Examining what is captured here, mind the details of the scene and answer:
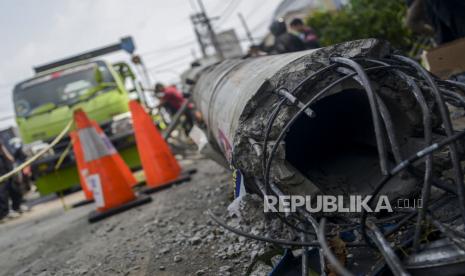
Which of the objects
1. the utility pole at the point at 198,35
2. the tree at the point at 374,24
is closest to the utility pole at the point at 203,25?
the utility pole at the point at 198,35

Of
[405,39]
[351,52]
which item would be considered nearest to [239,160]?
[351,52]

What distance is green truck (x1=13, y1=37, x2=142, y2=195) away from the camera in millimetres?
7664

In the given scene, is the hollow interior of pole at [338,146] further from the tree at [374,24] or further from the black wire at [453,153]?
the tree at [374,24]

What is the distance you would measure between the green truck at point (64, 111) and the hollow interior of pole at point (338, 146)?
16.3 feet

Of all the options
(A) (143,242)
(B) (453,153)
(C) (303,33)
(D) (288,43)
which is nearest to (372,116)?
(B) (453,153)

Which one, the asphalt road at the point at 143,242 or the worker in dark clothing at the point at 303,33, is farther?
the worker in dark clothing at the point at 303,33

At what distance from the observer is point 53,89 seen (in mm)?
8414

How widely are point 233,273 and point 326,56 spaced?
→ 1.38 m

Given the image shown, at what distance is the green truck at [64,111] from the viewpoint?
766cm

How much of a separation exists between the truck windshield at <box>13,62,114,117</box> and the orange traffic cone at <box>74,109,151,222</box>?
9.25 feet

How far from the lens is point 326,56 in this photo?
227cm

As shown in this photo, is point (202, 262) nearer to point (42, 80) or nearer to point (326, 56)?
point (326, 56)

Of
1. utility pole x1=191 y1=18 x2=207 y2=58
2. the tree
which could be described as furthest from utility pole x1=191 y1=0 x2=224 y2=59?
the tree

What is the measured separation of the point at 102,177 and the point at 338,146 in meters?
3.32
